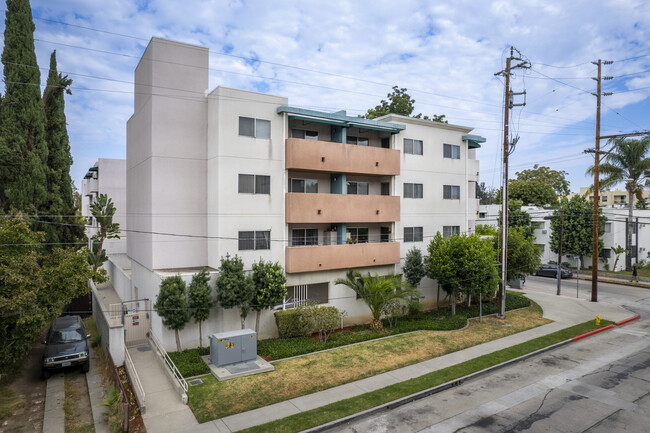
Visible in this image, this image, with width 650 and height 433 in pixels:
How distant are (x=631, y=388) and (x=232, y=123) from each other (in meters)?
20.8

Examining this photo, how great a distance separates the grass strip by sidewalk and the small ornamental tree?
24.4ft

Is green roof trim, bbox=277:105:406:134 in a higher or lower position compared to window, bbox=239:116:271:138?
higher

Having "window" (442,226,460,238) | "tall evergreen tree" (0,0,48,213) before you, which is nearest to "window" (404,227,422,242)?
"window" (442,226,460,238)

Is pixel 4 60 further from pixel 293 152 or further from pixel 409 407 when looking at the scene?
pixel 409 407

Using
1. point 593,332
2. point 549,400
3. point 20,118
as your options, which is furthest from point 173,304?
point 593,332

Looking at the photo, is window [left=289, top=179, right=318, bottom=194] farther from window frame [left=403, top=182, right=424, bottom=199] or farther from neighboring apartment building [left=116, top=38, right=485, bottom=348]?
window frame [left=403, top=182, right=424, bottom=199]

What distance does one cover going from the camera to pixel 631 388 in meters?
15.7

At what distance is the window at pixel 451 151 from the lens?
29.2 metres

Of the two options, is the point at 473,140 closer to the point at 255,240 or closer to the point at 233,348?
the point at 255,240

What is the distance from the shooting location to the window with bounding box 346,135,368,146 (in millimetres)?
26312

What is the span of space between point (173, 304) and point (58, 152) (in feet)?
56.3

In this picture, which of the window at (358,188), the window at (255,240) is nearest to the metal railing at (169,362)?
the window at (255,240)

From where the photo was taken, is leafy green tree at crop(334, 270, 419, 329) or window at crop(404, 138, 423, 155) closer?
leafy green tree at crop(334, 270, 419, 329)

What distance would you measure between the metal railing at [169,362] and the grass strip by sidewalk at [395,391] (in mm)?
3825
